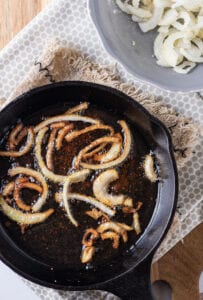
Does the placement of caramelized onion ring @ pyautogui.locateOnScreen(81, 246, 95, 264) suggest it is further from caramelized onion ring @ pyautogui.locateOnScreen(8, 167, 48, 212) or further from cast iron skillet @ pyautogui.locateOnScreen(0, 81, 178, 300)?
caramelized onion ring @ pyautogui.locateOnScreen(8, 167, 48, 212)

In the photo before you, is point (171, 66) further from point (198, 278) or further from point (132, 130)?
point (198, 278)

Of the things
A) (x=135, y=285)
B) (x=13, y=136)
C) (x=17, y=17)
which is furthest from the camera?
(x=17, y=17)

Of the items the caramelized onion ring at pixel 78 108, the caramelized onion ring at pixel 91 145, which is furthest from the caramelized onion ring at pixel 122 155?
the caramelized onion ring at pixel 78 108

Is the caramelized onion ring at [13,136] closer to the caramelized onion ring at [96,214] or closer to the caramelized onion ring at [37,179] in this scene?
the caramelized onion ring at [37,179]

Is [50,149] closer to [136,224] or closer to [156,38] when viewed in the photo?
[136,224]

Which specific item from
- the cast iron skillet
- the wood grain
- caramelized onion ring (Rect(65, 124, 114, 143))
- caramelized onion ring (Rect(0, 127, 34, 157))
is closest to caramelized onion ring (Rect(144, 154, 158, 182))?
the cast iron skillet

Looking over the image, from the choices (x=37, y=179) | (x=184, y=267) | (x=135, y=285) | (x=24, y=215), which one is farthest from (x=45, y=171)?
(x=184, y=267)

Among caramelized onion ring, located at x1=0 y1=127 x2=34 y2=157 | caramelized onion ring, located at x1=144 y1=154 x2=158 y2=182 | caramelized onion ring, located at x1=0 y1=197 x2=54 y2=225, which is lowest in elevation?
caramelized onion ring, located at x1=144 y1=154 x2=158 y2=182
